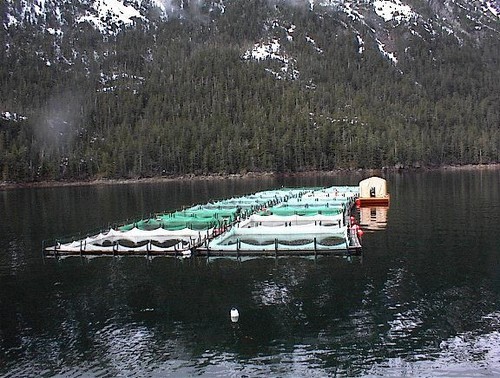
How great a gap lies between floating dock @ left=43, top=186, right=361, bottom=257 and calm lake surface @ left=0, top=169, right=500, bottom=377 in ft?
6.82

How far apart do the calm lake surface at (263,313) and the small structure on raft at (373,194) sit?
3319 centimetres

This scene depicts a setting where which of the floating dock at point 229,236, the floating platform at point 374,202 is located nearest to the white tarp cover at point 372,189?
the floating platform at point 374,202

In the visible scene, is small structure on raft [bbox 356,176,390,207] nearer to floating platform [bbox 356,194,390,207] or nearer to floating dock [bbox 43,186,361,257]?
floating platform [bbox 356,194,390,207]

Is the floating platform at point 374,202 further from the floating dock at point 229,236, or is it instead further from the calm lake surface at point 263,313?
the calm lake surface at point 263,313

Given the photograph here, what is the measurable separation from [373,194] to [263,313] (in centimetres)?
6532

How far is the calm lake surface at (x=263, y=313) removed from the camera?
2805 cm

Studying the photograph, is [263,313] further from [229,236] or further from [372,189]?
[372,189]

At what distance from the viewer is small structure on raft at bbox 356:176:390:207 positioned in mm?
95812

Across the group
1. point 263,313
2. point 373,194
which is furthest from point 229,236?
point 373,194

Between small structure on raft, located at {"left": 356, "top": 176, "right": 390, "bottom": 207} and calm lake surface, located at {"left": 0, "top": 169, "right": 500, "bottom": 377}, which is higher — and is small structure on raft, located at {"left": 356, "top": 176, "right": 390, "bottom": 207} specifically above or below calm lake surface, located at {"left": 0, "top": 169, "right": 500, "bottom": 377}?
above

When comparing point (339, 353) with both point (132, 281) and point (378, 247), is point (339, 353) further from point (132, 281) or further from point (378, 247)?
point (378, 247)

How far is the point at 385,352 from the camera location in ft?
93.7


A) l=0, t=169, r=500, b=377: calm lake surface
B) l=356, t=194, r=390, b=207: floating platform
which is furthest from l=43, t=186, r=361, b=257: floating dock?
l=356, t=194, r=390, b=207: floating platform

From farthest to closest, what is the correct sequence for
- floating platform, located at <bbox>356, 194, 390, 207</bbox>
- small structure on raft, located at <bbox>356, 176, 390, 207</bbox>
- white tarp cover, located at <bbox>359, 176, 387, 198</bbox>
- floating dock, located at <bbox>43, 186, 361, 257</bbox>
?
white tarp cover, located at <bbox>359, 176, 387, 198</bbox> < small structure on raft, located at <bbox>356, 176, 390, 207</bbox> < floating platform, located at <bbox>356, 194, 390, 207</bbox> < floating dock, located at <bbox>43, 186, 361, 257</bbox>
